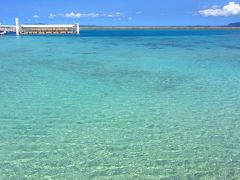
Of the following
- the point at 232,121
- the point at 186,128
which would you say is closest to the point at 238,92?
the point at 232,121

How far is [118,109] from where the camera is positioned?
11266 mm

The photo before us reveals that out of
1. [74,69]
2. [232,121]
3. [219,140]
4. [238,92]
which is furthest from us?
[74,69]

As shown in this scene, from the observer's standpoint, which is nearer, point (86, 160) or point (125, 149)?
point (86, 160)

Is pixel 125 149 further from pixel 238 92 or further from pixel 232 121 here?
pixel 238 92

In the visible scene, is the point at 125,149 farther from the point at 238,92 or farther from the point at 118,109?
the point at 238,92

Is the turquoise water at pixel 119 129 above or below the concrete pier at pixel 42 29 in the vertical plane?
below

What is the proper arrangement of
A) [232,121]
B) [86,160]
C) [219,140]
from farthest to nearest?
[232,121] → [219,140] → [86,160]

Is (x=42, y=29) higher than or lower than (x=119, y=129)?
higher

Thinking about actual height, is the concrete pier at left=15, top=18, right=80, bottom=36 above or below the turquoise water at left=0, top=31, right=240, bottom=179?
above

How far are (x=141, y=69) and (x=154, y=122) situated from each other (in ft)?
38.6

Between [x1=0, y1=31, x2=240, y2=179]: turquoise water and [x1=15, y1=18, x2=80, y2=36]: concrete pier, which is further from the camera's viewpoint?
[x1=15, y1=18, x2=80, y2=36]: concrete pier

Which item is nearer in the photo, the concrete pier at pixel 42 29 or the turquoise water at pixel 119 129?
the turquoise water at pixel 119 129

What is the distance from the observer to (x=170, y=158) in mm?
7391

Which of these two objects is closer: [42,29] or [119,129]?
[119,129]
